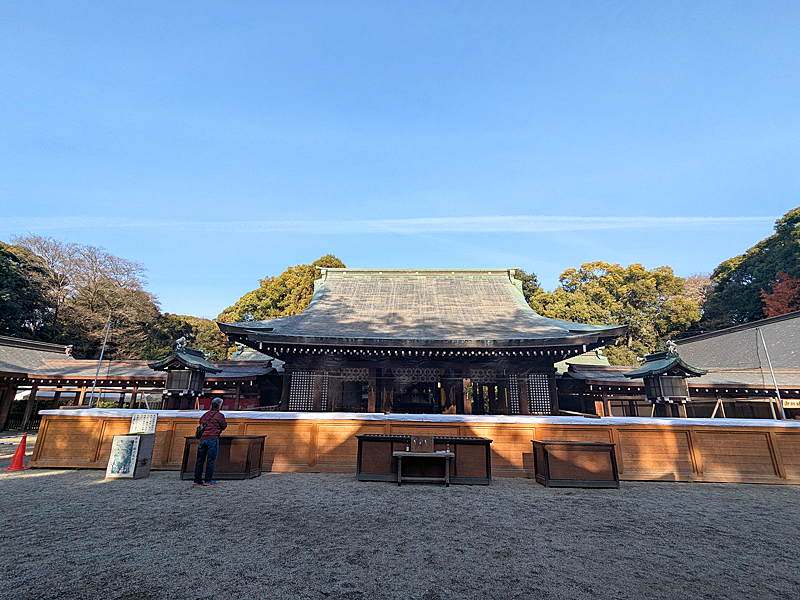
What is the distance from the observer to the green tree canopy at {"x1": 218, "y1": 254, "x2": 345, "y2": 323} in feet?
115

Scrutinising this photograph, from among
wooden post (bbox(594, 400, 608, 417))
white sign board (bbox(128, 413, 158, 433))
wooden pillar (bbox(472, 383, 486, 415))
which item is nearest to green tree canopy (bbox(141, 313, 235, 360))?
wooden pillar (bbox(472, 383, 486, 415))

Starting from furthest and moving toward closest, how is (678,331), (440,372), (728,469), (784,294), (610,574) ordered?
(678,331) < (784,294) < (440,372) < (728,469) < (610,574)

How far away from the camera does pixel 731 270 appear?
37.4 m

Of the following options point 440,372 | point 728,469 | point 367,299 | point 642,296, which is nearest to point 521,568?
point 728,469

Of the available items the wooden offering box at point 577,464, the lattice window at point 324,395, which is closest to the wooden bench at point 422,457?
the wooden offering box at point 577,464

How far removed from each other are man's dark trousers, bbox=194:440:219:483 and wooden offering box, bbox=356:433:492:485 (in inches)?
118

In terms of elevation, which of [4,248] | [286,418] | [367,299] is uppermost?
[4,248]

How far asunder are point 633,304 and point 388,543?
4031cm

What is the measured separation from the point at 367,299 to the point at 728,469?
14643 millimetres

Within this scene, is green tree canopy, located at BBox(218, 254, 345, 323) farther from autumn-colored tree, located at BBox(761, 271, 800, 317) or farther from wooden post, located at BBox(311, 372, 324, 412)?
autumn-colored tree, located at BBox(761, 271, 800, 317)

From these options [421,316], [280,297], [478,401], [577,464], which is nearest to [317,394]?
[421,316]

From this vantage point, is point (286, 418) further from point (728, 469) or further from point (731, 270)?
point (731, 270)

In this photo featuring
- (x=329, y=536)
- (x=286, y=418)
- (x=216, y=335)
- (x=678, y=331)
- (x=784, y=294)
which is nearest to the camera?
(x=329, y=536)

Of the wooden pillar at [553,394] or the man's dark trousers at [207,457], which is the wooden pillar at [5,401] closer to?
the man's dark trousers at [207,457]
